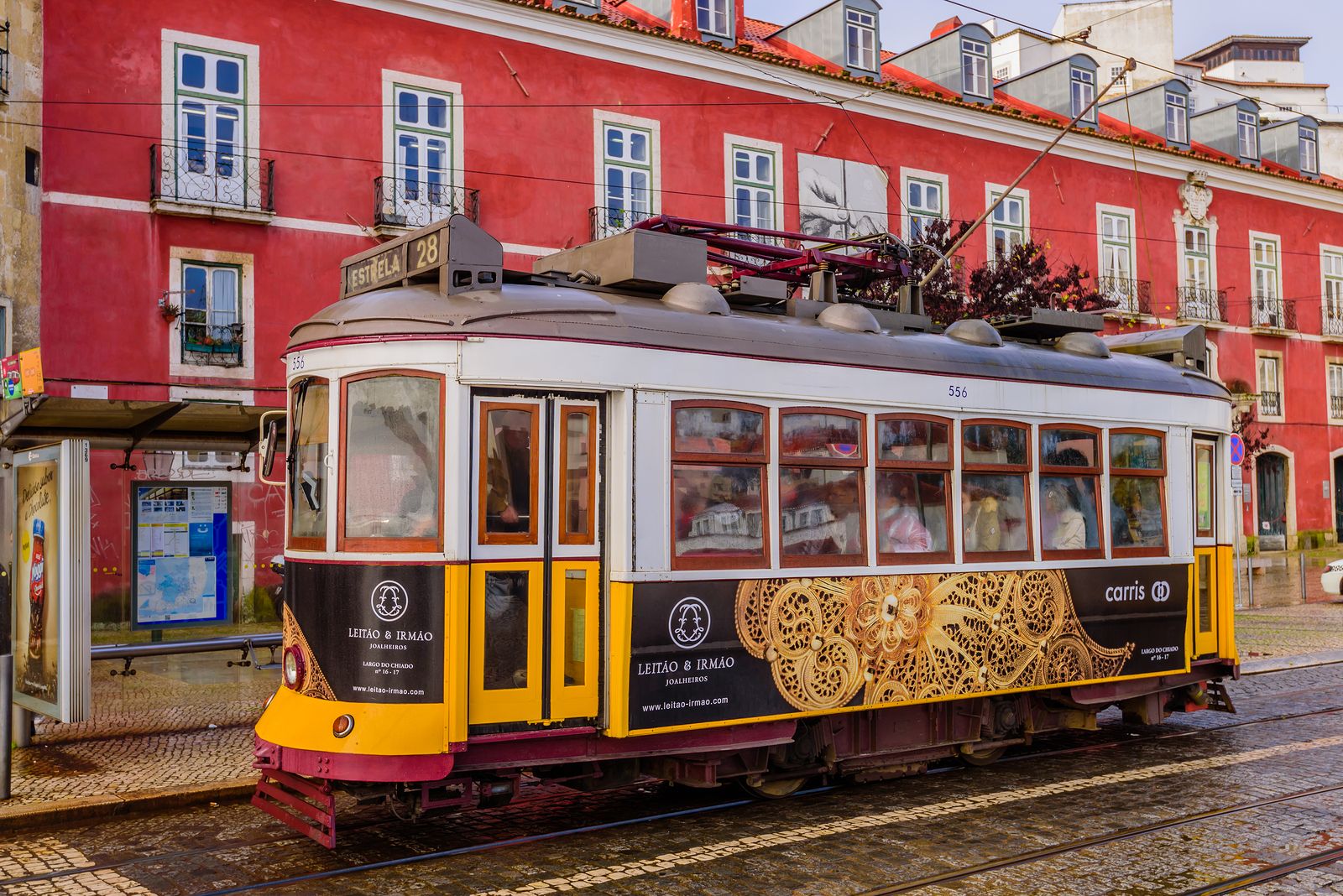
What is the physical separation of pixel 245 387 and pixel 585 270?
1191cm

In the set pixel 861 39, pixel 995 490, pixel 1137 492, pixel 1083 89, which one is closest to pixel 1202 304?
pixel 1083 89

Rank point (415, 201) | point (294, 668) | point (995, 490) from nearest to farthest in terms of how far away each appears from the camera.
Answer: point (294, 668)
point (995, 490)
point (415, 201)

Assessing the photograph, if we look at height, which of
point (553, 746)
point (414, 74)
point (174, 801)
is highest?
point (414, 74)

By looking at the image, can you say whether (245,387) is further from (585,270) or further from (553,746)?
(553,746)

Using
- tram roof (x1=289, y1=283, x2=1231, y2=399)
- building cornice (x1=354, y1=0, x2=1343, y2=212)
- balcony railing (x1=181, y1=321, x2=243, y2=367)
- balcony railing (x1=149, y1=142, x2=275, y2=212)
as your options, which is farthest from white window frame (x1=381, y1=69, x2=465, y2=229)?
tram roof (x1=289, y1=283, x2=1231, y2=399)

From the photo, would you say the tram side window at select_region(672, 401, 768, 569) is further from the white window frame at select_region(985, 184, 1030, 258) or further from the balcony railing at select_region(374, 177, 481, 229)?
the white window frame at select_region(985, 184, 1030, 258)

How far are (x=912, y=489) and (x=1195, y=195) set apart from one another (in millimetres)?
27733

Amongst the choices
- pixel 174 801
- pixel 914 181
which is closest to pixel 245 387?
pixel 174 801

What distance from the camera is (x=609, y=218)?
74.5 ft

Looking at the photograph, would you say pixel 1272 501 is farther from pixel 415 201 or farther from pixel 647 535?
pixel 647 535

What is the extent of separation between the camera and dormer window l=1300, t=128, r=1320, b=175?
3716cm

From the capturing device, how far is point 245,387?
19047 millimetres

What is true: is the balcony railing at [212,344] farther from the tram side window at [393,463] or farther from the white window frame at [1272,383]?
the white window frame at [1272,383]

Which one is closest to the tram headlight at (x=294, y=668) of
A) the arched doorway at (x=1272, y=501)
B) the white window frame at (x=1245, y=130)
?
the arched doorway at (x=1272, y=501)
